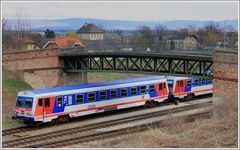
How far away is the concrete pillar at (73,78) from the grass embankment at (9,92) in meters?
3.33

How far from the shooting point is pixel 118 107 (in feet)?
111

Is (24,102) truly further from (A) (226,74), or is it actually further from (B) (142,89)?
(A) (226,74)

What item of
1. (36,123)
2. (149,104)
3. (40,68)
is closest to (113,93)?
(149,104)

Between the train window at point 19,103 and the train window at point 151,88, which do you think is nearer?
the train window at point 19,103

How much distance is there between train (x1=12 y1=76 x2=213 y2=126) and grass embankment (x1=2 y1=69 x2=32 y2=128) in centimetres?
146

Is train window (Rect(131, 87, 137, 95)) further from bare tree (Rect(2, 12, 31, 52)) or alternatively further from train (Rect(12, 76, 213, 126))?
bare tree (Rect(2, 12, 31, 52))

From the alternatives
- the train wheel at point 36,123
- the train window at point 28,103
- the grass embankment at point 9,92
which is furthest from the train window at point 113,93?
the grass embankment at point 9,92

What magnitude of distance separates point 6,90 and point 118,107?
9887mm

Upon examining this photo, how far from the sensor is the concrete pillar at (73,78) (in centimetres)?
4331

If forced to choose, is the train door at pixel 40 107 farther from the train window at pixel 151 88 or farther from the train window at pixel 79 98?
the train window at pixel 151 88

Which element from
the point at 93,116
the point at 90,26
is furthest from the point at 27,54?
the point at 90,26

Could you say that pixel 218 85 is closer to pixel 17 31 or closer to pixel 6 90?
A: pixel 6 90

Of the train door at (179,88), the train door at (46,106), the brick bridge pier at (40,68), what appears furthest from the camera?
the brick bridge pier at (40,68)

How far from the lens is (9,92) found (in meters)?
38.1
